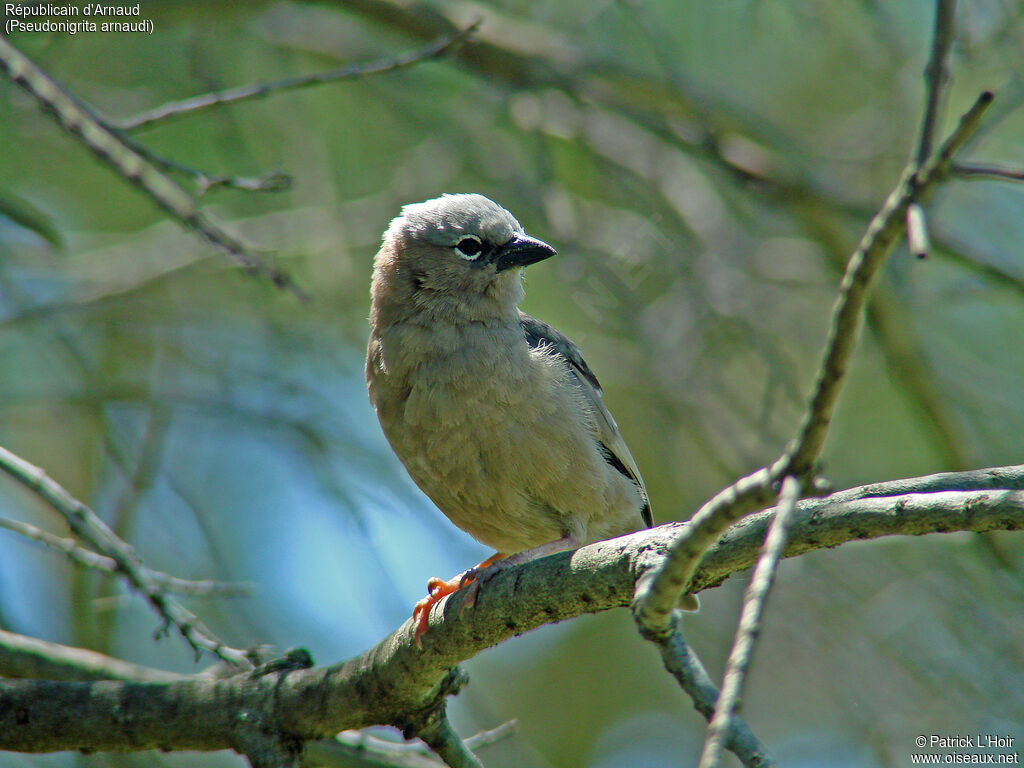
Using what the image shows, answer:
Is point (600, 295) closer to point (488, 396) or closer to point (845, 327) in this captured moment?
point (488, 396)

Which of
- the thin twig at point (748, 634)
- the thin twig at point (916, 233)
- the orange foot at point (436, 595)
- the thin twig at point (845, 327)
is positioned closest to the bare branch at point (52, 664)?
the orange foot at point (436, 595)

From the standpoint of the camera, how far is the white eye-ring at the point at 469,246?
5.71 m

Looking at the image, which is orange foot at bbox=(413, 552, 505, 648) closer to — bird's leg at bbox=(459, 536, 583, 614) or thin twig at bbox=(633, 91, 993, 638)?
bird's leg at bbox=(459, 536, 583, 614)

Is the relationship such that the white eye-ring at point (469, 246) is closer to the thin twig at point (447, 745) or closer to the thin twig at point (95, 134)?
the thin twig at point (95, 134)

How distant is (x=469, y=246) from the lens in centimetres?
573

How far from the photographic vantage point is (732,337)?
6.93 meters

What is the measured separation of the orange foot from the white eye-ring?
182 centimetres

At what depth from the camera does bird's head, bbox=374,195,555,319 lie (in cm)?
550

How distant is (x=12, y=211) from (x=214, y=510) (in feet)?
13.3

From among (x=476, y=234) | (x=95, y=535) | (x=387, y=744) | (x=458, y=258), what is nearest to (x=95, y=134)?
(x=95, y=535)

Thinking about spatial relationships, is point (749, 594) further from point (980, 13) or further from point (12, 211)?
point (980, 13)

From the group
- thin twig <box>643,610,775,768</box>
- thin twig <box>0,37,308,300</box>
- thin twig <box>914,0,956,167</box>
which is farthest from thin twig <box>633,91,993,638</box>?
thin twig <box>0,37,308,300</box>

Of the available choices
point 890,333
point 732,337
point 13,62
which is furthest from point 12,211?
point 890,333

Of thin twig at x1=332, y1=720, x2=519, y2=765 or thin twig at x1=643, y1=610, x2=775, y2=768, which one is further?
thin twig at x1=332, y1=720, x2=519, y2=765
